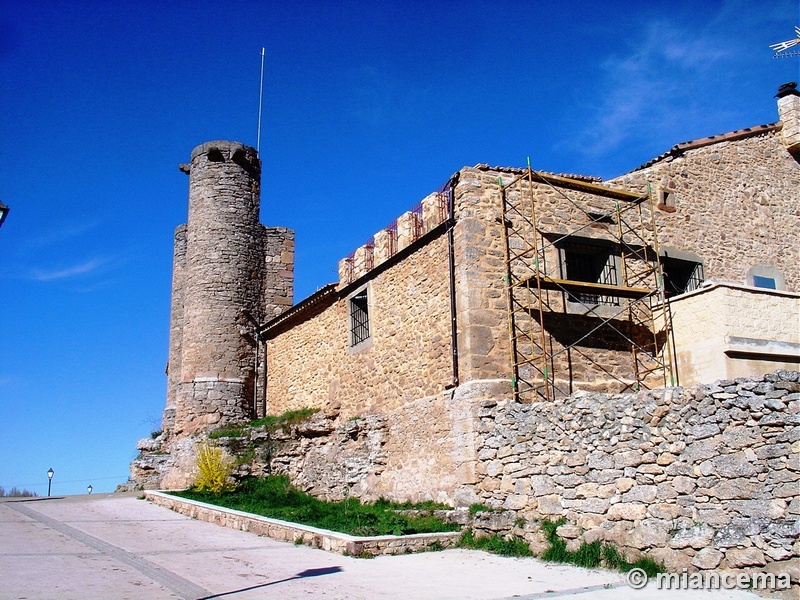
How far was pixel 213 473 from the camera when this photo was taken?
53.2ft

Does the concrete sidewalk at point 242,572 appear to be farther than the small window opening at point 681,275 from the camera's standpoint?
No

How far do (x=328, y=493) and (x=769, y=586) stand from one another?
32.3 feet

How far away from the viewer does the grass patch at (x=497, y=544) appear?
10180 millimetres

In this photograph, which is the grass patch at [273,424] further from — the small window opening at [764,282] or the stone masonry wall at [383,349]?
the small window opening at [764,282]

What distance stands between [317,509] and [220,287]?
821 cm

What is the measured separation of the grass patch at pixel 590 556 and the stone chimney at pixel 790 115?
11.3 meters

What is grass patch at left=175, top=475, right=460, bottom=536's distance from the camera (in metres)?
11.2

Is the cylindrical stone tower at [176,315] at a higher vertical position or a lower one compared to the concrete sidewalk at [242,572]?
higher

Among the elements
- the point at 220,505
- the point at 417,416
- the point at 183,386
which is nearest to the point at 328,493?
the point at 220,505

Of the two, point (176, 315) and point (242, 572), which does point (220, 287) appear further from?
point (242, 572)

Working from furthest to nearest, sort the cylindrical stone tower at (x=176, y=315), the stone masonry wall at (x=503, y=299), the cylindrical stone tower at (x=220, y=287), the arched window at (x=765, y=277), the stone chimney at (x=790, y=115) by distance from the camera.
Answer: the cylindrical stone tower at (x=176, y=315) → the cylindrical stone tower at (x=220, y=287) → the stone chimney at (x=790, y=115) → the arched window at (x=765, y=277) → the stone masonry wall at (x=503, y=299)

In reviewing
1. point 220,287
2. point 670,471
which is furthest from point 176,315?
point 670,471

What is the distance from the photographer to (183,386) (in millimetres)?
19328

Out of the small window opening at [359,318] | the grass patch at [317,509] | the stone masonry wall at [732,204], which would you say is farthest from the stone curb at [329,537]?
the stone masonry wall at [732,204]
